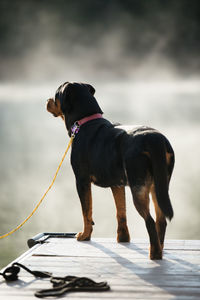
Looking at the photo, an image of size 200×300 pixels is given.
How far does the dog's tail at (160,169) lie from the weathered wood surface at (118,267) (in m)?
0.51

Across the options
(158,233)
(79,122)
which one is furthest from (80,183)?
(158,233)

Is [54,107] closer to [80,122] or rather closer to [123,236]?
[80,122]

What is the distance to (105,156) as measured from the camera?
396 cm

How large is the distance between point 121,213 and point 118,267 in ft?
3.91

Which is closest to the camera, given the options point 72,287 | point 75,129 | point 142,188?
point 72,287

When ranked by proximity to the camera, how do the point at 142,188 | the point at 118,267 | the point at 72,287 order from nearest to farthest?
the point at 72,287, the point at 118,267, the point at 142,188

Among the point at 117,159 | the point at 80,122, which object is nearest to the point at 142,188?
the point at 117,159

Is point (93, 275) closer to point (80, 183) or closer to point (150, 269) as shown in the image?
point (150, 269)

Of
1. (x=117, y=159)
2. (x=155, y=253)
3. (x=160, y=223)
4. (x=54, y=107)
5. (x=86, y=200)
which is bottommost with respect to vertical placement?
(x=155, y=253)

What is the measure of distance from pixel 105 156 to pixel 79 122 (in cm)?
77

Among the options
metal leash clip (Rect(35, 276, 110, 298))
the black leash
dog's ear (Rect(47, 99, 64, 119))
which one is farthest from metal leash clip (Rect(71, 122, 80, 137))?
metal leash clip (Rect(35, 276, 110, 298))

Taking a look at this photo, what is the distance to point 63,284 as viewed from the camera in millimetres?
2834

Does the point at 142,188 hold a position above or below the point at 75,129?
below

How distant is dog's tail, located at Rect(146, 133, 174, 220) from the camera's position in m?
3.37
